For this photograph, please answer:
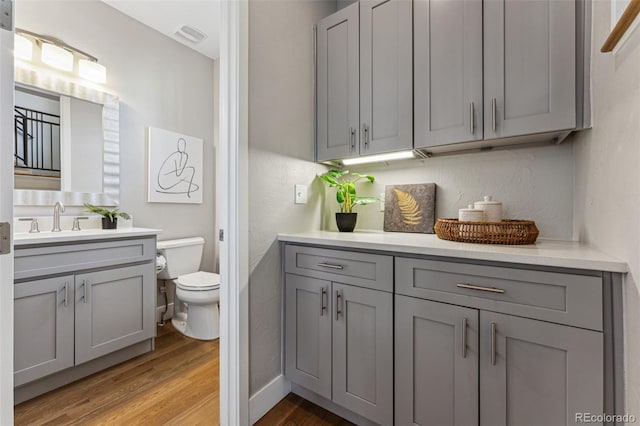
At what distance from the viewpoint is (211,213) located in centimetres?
319

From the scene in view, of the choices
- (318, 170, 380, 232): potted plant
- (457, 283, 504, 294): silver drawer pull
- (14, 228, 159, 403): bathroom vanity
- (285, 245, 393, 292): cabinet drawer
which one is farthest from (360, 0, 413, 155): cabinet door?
(14, 228, 159, 403): bathroom vanity

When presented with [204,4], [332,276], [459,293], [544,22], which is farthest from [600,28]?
[204,4]

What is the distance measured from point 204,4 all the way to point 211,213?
6.42ft

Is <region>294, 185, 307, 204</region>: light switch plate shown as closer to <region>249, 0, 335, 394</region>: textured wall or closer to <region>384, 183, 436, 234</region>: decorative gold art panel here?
<region>249, 0, 335, 394</region>: textured wall

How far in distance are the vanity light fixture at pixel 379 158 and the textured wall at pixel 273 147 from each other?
28 cm

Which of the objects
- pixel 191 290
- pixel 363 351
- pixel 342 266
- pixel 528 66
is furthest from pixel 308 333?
pixel 528 66

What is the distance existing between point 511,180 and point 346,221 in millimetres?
930

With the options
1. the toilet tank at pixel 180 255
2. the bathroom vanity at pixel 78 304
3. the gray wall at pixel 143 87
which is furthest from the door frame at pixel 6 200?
the toilet tank at pixel 180 255

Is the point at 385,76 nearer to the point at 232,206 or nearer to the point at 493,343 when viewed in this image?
the point at 232,206

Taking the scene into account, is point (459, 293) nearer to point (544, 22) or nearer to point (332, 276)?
point (332, 276)

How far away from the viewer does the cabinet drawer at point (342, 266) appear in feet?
4.09

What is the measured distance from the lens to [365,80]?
1.63 m

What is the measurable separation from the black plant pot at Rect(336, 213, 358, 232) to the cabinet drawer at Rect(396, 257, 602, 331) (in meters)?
0.63

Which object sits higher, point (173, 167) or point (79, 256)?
point (173, 167)
